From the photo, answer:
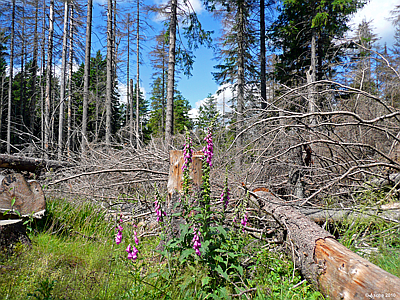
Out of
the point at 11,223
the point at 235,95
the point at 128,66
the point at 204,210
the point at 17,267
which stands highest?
the point at 128,66

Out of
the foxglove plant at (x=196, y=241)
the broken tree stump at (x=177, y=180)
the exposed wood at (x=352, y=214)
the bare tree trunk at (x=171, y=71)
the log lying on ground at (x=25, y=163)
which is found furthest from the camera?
the bare tree trunk at (x=171, y=71)

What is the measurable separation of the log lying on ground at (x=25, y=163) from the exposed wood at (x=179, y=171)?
4.51 m

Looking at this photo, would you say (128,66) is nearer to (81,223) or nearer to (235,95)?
(235,95)

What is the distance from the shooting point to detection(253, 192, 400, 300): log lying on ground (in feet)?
6.40

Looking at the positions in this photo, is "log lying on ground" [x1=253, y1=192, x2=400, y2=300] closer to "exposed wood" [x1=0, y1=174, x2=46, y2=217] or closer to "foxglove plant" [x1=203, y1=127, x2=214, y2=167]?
"foxglove plant" [x1=203, y1=127, x2=214, y2=167]

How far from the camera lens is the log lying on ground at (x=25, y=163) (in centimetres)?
549

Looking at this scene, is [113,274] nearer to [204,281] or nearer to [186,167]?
[204,281]

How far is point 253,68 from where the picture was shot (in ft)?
44.9

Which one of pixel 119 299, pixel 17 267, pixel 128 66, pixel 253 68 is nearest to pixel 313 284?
pixel 119 299

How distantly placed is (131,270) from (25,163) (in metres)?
4.78

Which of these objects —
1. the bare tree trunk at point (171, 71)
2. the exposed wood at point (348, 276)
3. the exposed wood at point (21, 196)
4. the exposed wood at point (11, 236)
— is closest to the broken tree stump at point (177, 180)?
the exposed wood at point (348, 276)

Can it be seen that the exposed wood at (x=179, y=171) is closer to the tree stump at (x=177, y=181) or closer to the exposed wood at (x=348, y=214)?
the tree stump at (x=177, y=181)

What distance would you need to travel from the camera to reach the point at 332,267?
2.39m

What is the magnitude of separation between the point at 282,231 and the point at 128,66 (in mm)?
21917
